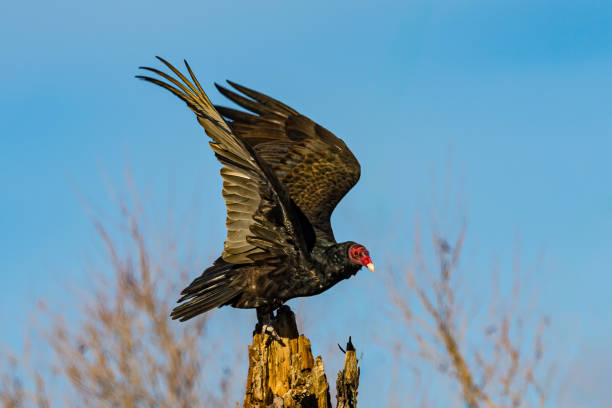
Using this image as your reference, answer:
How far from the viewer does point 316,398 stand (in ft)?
19.3

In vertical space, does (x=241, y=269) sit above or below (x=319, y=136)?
below

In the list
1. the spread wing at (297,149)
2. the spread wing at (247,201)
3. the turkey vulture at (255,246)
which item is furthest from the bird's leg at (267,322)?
the spread wing at (297,149)

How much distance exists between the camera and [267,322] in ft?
Answer: 20.3

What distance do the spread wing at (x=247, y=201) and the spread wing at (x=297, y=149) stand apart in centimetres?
124

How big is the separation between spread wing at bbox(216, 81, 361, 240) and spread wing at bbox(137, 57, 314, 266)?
1244 millimetres

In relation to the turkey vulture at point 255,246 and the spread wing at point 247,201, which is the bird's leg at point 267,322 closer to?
the turkey vulture at point 255,246

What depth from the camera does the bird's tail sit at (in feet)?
Answer: 20.4

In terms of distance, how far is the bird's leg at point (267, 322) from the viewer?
6.09 meters

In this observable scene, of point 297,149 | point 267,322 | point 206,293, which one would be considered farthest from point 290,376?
point 297,149

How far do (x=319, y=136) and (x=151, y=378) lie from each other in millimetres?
6365

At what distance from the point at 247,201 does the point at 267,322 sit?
0.98 metres

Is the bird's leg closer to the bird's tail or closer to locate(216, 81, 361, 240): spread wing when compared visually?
the bird's tail

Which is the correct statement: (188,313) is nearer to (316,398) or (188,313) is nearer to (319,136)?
(316,398)

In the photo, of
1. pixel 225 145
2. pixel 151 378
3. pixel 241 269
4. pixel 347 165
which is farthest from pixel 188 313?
pixel 151 378
